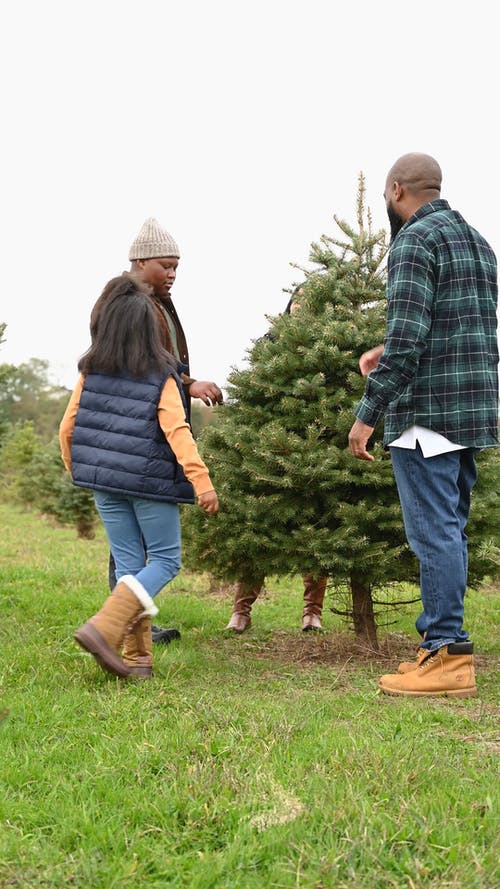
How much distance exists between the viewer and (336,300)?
5.15 m

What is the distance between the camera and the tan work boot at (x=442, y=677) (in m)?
4.13

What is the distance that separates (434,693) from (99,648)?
1.54 metres

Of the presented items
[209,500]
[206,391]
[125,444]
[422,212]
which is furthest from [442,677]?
[422,212]

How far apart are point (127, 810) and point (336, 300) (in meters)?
3.28

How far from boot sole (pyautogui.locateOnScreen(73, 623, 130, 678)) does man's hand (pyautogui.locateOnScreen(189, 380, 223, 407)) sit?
60.4 inches

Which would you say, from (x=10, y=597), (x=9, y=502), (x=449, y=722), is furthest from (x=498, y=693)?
(x=9, y=502)

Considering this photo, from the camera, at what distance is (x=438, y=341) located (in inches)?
164

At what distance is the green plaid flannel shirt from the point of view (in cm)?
406

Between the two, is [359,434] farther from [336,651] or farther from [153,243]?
[153,243]

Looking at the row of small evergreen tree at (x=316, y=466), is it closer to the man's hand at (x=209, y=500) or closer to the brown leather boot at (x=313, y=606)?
the man's hand at (x=209, y=500)

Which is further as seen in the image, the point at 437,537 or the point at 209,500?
the point at 209,500

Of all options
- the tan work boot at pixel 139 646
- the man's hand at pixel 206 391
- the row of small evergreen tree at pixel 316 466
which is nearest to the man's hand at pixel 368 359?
the row of small evergreen tree at pixel 316 466

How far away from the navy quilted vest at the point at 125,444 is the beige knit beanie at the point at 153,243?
1115 mm

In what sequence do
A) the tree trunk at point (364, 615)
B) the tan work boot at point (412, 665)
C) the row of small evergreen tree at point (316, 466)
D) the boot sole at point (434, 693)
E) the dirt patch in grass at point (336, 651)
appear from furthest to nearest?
the tree trunk at point (364, 615) < the dirt patch in grass at point (336, 651) < the row of small evergreen tree at point (316, 466) < the tan work boot at point (412, 665) < the boot sole at point (434, 693)
